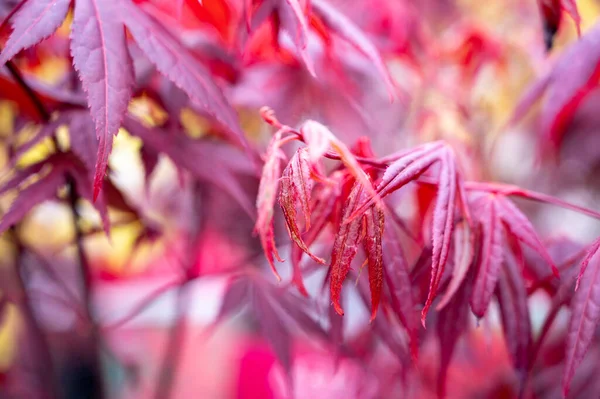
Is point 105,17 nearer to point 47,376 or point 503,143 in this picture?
point 47,376

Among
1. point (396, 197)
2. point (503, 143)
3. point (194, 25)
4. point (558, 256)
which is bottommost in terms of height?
point (503, 143)

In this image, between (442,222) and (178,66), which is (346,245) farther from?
(178,66)

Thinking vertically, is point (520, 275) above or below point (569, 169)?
above

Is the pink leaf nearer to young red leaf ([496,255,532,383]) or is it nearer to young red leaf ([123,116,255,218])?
young red leaf ([496,255,532,383])

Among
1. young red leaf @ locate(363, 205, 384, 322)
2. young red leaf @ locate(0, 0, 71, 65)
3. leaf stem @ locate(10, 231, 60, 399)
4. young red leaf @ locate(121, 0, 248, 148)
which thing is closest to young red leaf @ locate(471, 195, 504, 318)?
young red leaf @ locate(363, 205, 384, 322)

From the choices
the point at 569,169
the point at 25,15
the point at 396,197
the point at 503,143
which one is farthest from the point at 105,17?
the point at 503,143

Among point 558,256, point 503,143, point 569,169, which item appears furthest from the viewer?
point 503,143

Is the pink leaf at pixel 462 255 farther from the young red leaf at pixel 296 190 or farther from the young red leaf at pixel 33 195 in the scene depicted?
the young red leaf at pixel 33 195

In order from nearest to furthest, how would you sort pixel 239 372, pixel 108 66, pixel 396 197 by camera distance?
pixel 108 66
pixel 396 197
pixel 239 372

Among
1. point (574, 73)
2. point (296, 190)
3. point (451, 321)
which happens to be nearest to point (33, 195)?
point (296, 190)
